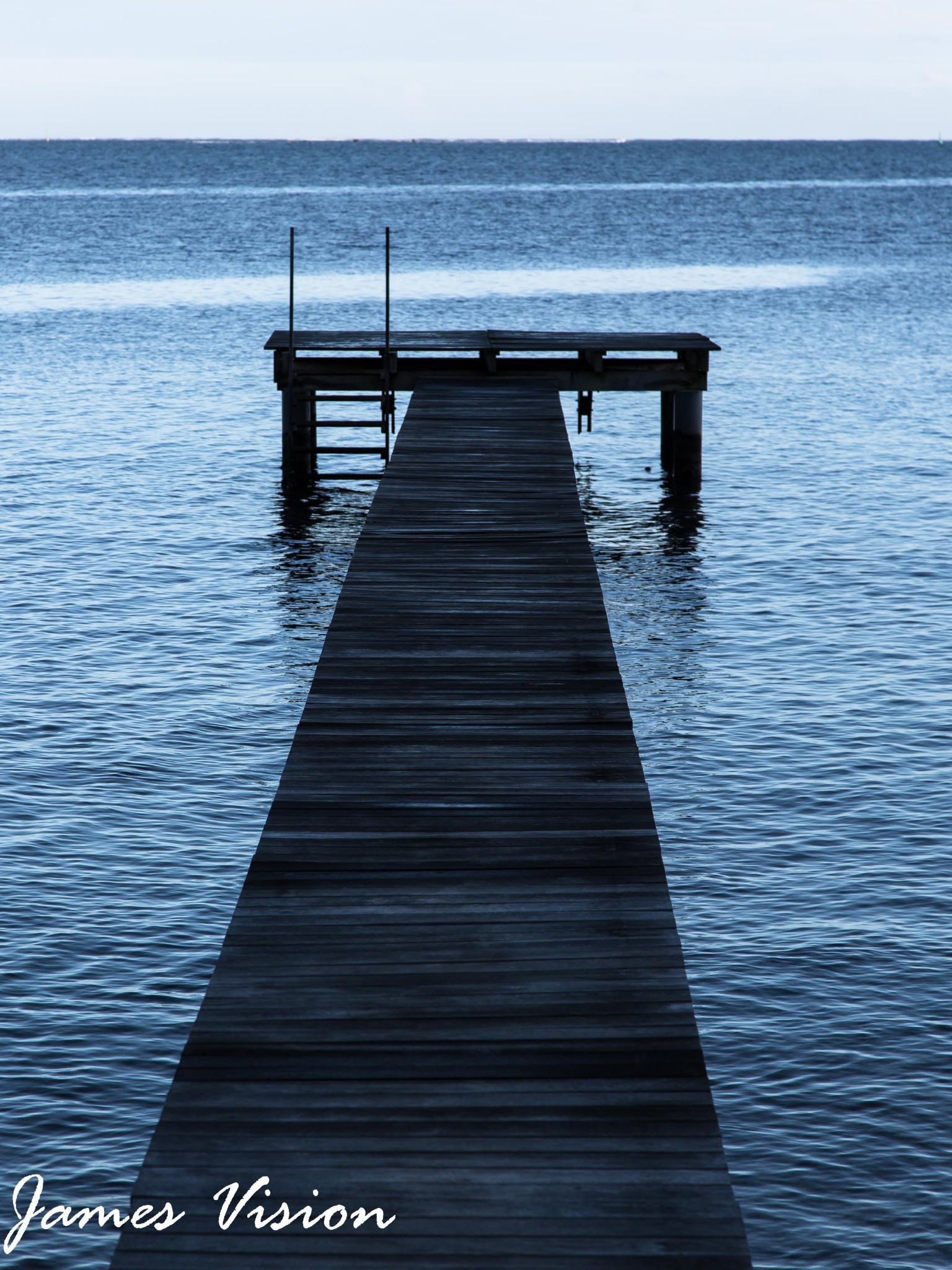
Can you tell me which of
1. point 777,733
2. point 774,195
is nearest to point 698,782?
point 777,733

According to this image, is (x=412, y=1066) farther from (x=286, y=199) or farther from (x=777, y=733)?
(x=286, y=199)

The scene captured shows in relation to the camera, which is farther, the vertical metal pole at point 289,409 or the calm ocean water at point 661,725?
the vertical metal pole at point 289,409

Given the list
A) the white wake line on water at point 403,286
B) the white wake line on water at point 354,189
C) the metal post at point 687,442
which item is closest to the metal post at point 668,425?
the metal post at point 687,442

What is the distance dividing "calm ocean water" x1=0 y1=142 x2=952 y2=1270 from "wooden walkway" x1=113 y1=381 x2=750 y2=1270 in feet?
6.70

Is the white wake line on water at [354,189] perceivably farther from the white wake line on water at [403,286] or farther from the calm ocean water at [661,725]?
the calm ocean water at [661,725]

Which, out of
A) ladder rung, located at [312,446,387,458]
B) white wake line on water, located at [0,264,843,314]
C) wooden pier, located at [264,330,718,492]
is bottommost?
ladder rung, located at [312,446,387,458]

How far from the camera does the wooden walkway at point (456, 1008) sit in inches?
234

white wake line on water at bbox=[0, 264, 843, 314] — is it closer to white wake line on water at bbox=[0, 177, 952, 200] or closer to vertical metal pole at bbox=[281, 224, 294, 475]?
vertical metal pole at bbox=[281, 224, 294, 475]

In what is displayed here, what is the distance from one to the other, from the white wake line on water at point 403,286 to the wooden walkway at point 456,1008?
5009cm

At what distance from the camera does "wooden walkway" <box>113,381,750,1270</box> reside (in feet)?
19.5

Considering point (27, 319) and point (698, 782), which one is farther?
point (27, 319)

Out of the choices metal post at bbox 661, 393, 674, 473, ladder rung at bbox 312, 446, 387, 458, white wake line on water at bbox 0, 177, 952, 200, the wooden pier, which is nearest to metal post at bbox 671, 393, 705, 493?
the wooden pier

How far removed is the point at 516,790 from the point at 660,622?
35.3ft

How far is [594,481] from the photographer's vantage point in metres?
29.9
